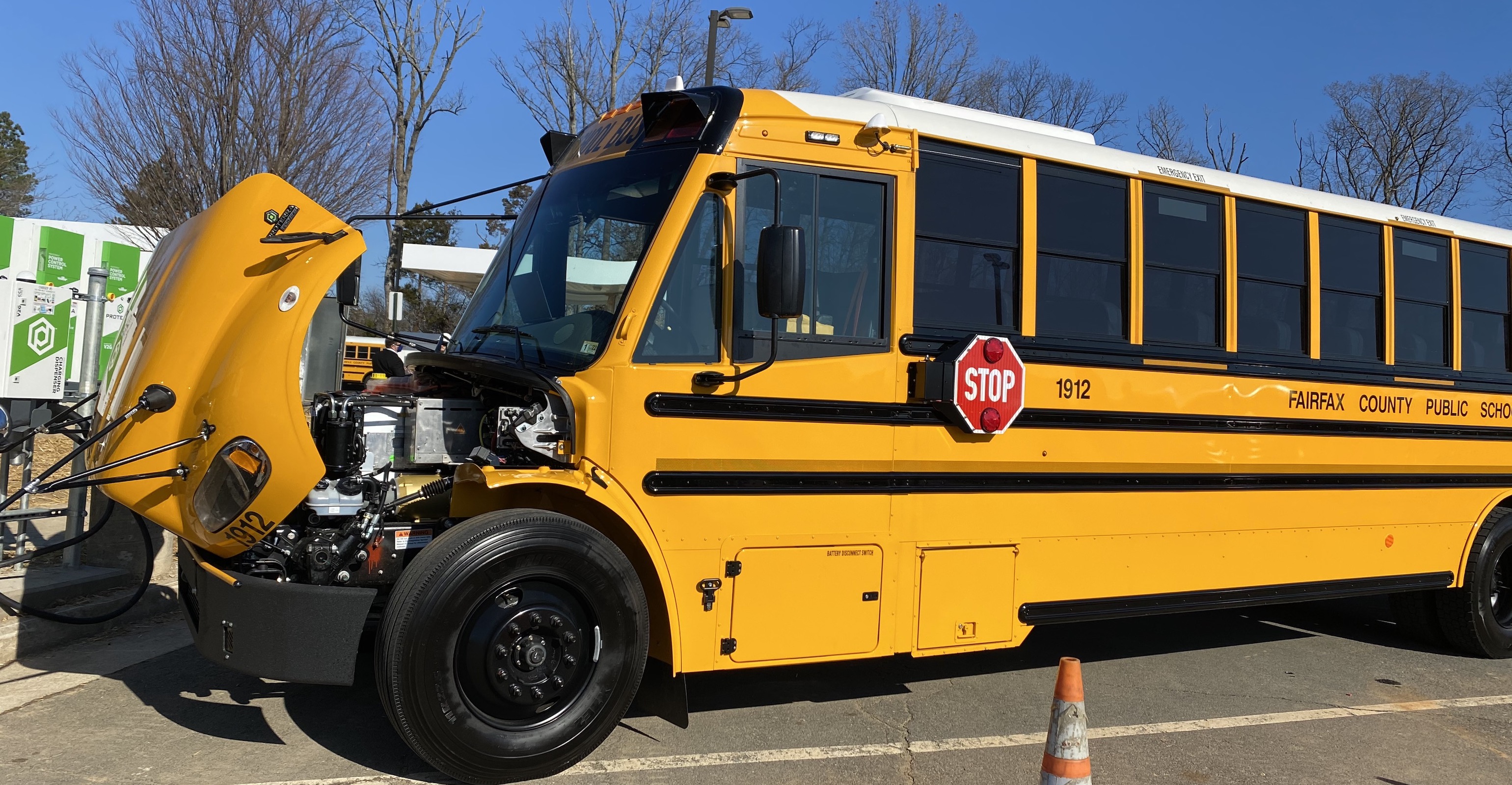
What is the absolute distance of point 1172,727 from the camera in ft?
16.8

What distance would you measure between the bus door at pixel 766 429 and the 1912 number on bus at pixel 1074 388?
3.11 ft

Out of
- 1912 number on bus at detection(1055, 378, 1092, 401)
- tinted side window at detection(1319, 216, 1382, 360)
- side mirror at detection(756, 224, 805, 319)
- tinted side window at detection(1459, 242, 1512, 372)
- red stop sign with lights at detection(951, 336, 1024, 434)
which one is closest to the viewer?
side mirror at detection(756, 224, 805, 319)

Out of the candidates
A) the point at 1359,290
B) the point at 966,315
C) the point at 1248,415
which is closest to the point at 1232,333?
the point at 1248,415

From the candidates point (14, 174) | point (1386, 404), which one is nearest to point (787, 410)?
point (1386, 404)

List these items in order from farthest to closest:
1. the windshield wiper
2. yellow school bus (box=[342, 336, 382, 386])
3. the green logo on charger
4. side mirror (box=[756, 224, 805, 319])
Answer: yellow school bus (box=[342, 336, 382, 386])
the green logo on charger
the windshield wiper
side mirror (box=[756, 224, 805, 319])

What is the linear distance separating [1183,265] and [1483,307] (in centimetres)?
281

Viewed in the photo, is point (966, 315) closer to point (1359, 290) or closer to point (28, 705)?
point (1359, 290)

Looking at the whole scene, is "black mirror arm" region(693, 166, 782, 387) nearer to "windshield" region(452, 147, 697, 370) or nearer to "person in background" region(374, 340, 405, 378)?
"windshield" region(452, 147, 697, 370)

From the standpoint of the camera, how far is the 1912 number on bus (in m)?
5.15

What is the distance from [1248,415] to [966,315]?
1.91m

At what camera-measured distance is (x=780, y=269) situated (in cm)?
413

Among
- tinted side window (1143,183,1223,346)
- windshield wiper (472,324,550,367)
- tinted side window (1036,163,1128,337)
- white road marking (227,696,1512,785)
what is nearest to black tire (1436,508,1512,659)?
white road marking (227,696,1512,785)

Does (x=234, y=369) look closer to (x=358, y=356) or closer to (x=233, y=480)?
(x=233, y=480)

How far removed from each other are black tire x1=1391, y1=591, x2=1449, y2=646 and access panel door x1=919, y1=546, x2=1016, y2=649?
145 inches
